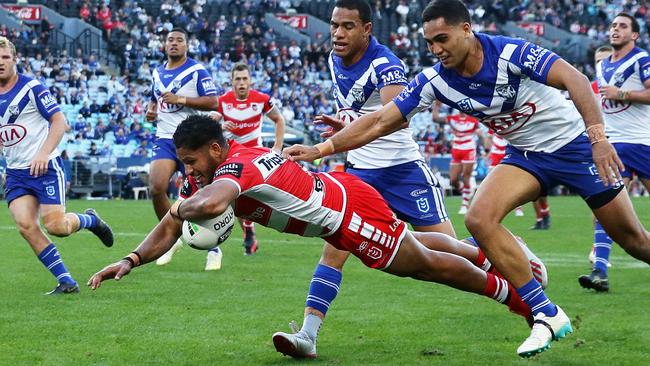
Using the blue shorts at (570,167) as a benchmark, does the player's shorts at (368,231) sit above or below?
below

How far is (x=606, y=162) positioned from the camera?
6324mm

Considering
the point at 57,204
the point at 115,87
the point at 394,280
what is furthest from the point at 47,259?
the point at 115,87

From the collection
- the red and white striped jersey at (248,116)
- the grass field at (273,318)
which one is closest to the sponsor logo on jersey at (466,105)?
the grass field at (273,318)

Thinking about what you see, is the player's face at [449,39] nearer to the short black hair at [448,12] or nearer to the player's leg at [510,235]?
the short black hair at [448,12]

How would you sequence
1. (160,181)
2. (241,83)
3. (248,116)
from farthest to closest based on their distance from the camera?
(241,83), (248,116), (160,181)

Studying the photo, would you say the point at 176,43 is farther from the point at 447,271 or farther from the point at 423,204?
the point at 447,271

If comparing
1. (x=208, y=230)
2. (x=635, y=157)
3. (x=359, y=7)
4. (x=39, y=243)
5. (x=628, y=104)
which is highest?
(x=359, y=7)

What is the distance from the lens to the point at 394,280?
11180mm

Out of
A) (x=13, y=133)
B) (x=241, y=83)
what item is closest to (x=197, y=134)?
(x=13, y=133)

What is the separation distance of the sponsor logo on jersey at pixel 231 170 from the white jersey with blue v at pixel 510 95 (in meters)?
1.51

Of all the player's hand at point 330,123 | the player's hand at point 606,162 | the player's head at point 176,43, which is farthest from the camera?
the player's head at point 176,43

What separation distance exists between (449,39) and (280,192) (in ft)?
5.07

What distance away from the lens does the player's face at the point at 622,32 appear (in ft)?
36.0

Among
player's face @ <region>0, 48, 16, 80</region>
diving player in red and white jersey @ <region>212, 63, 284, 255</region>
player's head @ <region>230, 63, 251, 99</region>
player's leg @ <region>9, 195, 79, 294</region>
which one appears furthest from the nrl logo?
player's head @ <region>230, 63, 251, 99</region>
